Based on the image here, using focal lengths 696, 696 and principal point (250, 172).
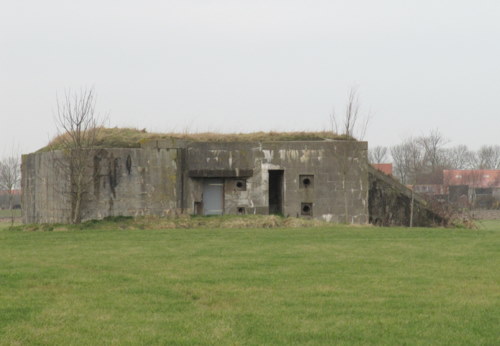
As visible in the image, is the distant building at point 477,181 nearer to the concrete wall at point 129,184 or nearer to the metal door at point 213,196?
the metal door at point 213,196

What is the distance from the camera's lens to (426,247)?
13.7m

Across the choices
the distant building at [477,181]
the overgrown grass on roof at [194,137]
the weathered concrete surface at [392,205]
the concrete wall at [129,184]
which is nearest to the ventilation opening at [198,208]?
the concrete wall at [129,184]

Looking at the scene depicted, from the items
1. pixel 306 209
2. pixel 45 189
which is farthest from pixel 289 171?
pixel 45 189

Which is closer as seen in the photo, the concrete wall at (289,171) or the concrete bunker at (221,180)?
the concrete bunker at (221,180)

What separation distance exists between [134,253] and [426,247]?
5670 mm

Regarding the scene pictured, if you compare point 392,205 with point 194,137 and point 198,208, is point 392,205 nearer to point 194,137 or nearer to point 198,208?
point 198,208

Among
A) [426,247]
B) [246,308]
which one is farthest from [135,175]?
[246,308]

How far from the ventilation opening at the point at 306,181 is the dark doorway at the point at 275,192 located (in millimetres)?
814

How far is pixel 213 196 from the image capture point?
22438mm

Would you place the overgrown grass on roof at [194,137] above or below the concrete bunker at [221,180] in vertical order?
above

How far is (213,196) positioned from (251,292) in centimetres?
1384

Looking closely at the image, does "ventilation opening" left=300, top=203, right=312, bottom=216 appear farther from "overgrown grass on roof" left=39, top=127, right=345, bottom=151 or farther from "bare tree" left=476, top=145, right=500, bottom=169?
"bare tree" left=476, top=145, right=500, bottom=169

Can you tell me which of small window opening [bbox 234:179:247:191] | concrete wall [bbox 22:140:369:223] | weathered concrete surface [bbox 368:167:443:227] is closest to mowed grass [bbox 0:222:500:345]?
concrete wall [bbox 22:140:369:223]

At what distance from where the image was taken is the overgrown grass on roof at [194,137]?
22.4 m
